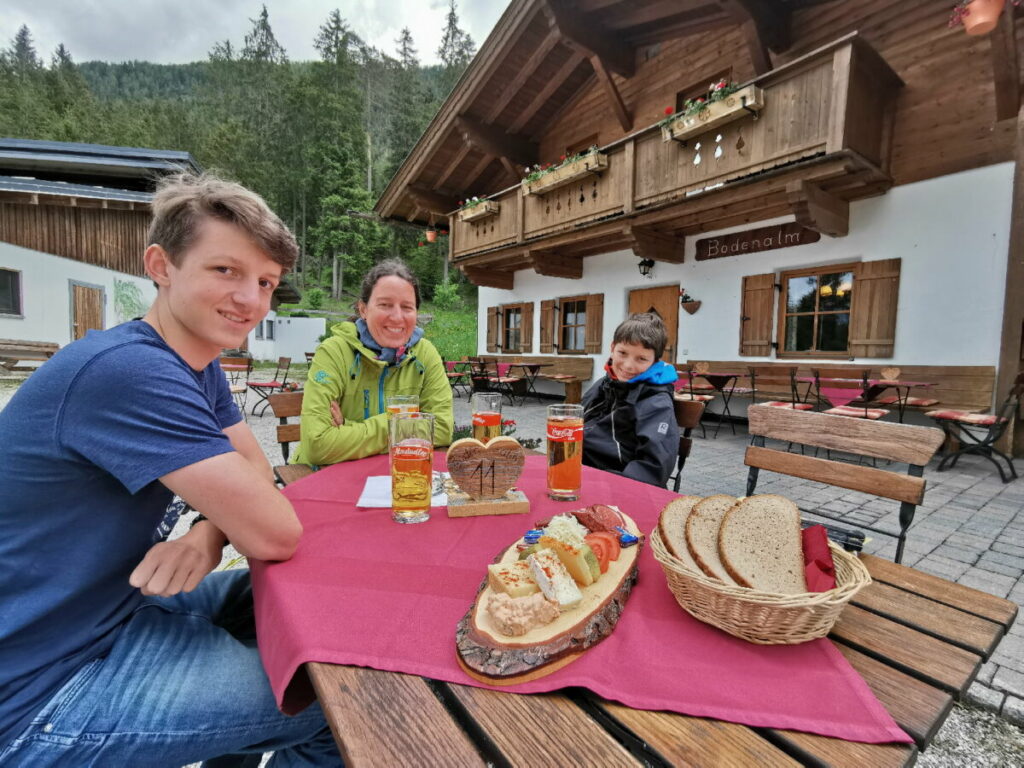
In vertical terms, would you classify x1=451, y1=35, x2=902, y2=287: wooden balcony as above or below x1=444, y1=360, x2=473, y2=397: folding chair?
above

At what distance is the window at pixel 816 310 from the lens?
6.54 m

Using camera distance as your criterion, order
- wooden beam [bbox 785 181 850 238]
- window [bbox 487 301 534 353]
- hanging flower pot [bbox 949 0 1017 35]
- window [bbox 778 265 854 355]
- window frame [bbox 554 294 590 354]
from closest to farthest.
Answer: hanging flower pot [bbox 949 0 1017 35] → wooden beam [bbox 785 181 850 238] → window [bbox 778 265 854 355] → window frame [bbox 554 294 590 354] → window [bbox 487 301 534 353]

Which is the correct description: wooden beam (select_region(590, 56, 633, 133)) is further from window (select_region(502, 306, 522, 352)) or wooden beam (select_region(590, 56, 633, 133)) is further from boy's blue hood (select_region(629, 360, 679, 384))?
boy's blue hood (select_region(629, 360, 679, 384))

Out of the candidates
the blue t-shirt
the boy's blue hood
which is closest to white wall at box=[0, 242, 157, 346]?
the boy's blue hood

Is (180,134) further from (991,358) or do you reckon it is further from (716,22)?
(991,358)

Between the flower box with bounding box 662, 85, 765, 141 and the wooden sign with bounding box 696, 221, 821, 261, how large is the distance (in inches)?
76.1

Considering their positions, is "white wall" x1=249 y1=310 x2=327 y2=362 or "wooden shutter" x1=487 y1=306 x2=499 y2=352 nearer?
"wooden shutter" x1=487 y1=306 x2=499 y2=352

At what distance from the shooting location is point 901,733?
58cm

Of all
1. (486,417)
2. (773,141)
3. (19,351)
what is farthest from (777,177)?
(19,351)

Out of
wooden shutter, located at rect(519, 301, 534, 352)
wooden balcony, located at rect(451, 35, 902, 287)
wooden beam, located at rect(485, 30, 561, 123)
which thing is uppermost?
wooden beam, located at rect(485, 30, 561, 123)

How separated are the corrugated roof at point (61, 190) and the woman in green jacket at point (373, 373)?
14021mm

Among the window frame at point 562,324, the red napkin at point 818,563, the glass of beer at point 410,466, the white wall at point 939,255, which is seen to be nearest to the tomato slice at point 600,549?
the red napkin at point 818,563

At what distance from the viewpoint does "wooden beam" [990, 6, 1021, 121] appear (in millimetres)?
4441

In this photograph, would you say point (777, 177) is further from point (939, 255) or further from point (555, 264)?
Answer: point (555, 264)
